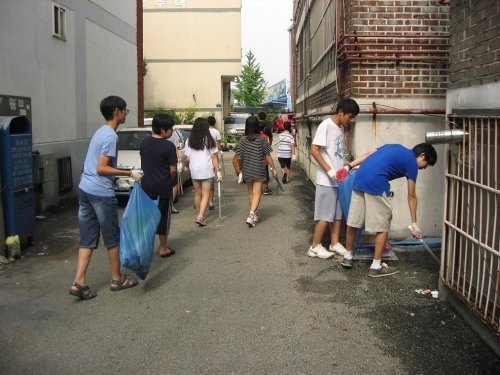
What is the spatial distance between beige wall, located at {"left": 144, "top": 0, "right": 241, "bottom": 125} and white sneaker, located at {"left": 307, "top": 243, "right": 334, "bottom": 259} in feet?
88.4

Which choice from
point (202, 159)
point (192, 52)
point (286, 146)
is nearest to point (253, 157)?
point (202, 159)

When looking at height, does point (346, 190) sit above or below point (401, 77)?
below

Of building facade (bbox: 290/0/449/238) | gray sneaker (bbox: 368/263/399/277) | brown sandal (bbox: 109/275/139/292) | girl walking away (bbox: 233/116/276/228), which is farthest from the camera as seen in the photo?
girl walking away (bbox: 233/116/276/228)

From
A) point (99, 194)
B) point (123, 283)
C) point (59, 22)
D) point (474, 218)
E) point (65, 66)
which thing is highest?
point (59, 22)

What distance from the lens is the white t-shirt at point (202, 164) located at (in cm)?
853

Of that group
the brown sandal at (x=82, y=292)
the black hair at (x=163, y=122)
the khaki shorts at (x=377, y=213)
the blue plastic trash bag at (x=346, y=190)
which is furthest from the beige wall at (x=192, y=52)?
the brown sandal at (x=82, y=292)

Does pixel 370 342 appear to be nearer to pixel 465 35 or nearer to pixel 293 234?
pixel 465 35

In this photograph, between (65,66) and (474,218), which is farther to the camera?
(65,66)

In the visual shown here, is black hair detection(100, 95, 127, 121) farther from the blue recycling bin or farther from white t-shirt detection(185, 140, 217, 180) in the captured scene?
white t-shirt detection(185, 140, 217, 180)

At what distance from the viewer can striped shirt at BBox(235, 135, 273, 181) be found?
27.8ft

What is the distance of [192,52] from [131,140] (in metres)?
22.8

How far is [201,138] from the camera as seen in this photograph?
8.59 m

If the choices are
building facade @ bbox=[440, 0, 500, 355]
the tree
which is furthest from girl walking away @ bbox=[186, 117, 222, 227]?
the tree

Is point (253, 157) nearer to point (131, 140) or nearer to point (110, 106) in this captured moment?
point (110, 106)
